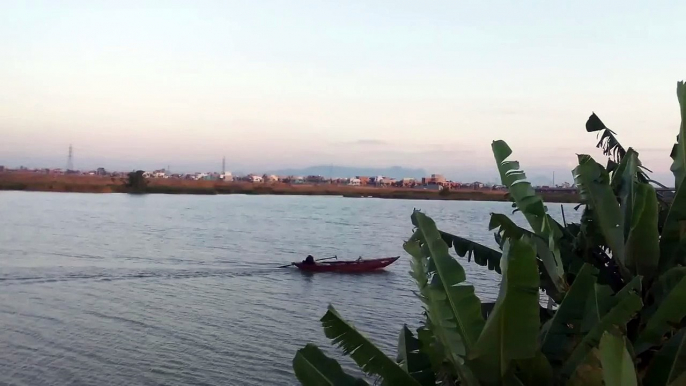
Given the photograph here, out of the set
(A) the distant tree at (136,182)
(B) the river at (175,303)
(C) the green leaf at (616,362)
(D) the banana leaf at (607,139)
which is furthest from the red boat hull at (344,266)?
(A) the distant tree at (136,182)

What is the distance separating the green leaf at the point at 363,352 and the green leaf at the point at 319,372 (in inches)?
8.9

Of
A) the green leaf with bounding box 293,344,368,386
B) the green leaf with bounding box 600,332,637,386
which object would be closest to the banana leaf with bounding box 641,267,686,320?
the green leaf with bounding box 600,332,637,386

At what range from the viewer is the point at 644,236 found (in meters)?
4.79

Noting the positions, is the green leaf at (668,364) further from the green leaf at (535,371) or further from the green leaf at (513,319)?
the green leaf at (513,319)

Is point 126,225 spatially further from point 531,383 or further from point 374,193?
point 374,193

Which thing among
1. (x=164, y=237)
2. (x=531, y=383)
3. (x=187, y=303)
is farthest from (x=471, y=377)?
(x=164, y=237)

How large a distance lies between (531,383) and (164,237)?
47.4 metres

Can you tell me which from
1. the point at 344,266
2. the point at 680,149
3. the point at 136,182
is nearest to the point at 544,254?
the point at 680,149

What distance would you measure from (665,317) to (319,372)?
2188 mm

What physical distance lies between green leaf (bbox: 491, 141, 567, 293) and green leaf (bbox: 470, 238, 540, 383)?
171cm

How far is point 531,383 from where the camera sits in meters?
3.80

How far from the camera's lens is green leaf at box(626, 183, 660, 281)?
4576mm

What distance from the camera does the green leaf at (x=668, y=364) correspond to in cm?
374

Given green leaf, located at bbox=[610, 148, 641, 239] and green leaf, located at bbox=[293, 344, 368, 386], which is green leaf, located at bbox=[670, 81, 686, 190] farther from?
green leaf, located at bbox=[293, 344, 368, 386]
